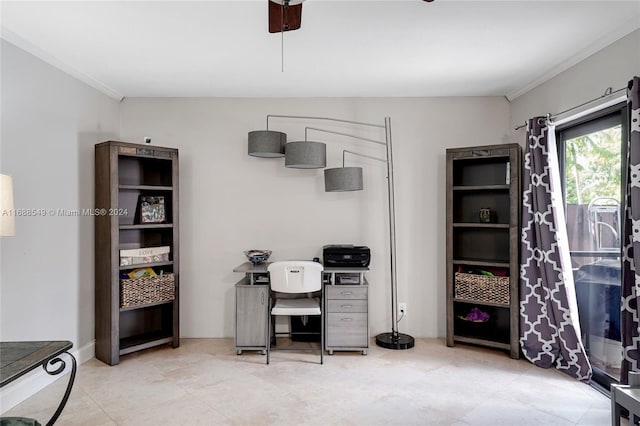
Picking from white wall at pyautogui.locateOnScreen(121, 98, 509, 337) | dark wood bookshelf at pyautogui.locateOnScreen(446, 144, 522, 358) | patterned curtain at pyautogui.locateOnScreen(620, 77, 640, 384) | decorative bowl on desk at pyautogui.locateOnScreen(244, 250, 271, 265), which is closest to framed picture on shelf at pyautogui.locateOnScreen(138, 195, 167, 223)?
white wall at pyautogui.locateOnScreen(121, 98, 509, 337)

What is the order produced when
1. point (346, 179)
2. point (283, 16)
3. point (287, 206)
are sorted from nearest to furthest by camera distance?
1. point (283, 16)
2. point (346, 179)
3. point (287, 206)

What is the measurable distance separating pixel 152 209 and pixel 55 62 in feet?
4.49

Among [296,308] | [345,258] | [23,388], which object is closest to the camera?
[23,388]

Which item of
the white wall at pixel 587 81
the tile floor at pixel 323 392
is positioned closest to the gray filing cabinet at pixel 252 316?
the tile floor at pixel 323 392

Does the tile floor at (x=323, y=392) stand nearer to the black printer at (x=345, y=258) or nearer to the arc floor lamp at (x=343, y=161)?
the arc floor lamp at (x=343, y=161)

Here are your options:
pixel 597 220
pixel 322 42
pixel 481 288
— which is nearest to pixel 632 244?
pixel 597 220

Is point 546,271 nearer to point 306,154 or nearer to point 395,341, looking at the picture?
point 395,341

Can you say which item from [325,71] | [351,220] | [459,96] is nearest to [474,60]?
[459,96]

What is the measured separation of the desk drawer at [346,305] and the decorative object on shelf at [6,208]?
2.36 m

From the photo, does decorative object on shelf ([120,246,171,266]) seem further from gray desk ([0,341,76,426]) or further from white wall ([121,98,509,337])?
gray desk ([0,341,76,426])

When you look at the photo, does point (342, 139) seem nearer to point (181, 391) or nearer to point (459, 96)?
point (459, 96)

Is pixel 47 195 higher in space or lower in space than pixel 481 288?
higher

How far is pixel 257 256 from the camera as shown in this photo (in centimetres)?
362

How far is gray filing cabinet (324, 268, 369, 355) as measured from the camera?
341cm
